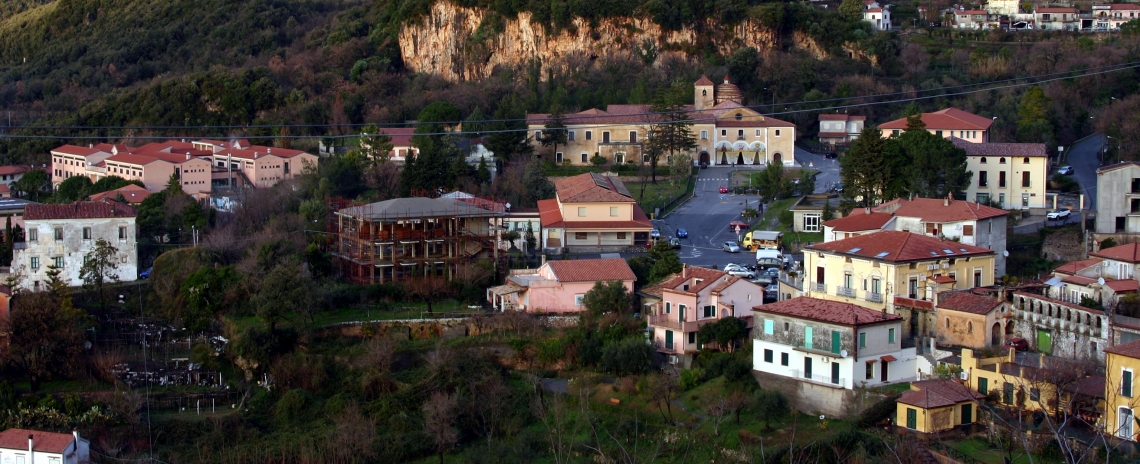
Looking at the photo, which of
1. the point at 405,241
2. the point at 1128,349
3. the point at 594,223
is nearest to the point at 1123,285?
the point at 1128,349

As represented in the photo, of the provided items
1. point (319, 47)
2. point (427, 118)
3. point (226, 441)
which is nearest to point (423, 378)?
point (226, 441)

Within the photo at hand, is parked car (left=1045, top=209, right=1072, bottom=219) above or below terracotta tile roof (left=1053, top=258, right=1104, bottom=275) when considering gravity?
above

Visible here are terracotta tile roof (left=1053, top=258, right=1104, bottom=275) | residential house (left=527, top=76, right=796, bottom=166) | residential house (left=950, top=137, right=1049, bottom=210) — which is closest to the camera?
terracotta tile roof (left=1053, top=258, right=1104, bottom=275)

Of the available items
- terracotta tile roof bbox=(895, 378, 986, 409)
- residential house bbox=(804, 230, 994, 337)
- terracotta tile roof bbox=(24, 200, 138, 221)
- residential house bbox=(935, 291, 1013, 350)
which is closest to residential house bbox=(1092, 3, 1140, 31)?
residential house bbox=(804, 230, 994, 337)

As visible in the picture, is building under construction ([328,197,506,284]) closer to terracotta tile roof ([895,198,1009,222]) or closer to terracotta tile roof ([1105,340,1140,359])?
terracotta tile roof ([895,198,1009,222])

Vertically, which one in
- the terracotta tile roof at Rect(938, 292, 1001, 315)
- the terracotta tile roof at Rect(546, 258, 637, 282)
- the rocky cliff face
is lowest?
the terracotta tile roof at Rect(938, 292, 1001, 315)

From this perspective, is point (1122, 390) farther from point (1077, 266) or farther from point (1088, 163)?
point (1088, 163)

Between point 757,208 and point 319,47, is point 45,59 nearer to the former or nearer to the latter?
point 319,47

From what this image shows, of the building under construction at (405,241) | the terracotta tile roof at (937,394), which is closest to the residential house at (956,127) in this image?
the building under construction at (405,241)
